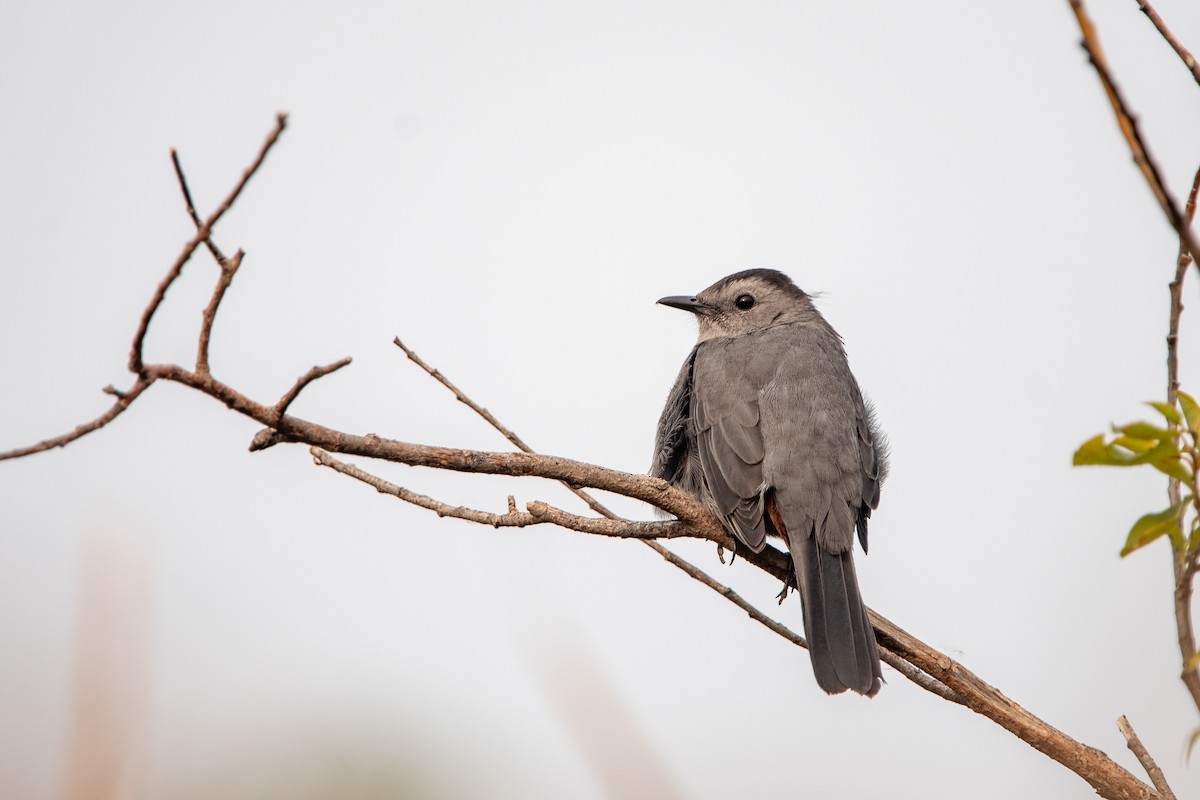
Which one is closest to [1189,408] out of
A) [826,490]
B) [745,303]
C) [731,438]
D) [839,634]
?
[839,634]

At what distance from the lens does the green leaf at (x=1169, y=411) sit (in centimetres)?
211

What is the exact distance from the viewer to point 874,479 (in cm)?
498

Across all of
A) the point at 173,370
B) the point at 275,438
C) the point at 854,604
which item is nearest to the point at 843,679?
the point at 854,604

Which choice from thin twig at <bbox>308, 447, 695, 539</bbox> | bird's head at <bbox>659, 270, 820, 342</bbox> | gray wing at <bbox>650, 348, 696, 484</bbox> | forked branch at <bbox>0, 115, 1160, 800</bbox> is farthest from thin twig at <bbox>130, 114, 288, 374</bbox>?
bird's head at <bbox>659, 270, 820, 342</bbox>

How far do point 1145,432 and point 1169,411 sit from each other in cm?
7

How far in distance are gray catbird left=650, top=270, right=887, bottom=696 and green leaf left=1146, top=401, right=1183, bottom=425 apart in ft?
7.00

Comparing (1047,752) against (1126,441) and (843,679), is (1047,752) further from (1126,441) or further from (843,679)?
(1126,441)

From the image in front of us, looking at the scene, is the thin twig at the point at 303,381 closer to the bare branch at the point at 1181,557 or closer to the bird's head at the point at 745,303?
the bare branch at the point at 1181,557

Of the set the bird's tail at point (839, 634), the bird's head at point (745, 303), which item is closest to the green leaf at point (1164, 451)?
the bird's tail at point (839, 634)

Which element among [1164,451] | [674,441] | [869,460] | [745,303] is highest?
[745,303]

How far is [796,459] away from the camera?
480cm

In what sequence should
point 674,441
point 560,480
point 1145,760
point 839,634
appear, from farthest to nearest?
point 674,441 < point 839,634 < point 560,480 < point 1145,760

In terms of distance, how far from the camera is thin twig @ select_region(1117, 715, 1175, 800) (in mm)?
2762

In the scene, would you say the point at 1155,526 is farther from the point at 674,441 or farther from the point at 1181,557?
the point at 674,441
